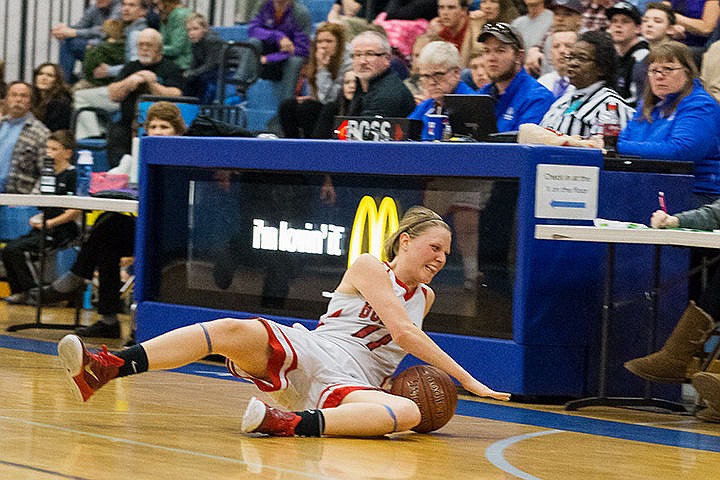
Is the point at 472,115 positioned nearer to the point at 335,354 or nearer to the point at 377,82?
the point at 377,82

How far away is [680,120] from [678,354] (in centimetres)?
149

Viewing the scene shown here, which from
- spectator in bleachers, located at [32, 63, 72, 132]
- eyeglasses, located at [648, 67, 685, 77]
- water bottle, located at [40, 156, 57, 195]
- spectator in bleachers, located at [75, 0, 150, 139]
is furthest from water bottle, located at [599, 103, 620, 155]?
spectator in bleachers, located at [32, 63, 72, 132]

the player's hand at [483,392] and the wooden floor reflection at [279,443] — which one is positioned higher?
the player's hand at [483,392]

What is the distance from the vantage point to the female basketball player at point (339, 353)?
18.2 feet

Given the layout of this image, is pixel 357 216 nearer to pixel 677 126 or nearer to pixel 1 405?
pixel 677 126

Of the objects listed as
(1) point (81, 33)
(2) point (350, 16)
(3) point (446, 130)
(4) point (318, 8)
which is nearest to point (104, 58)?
(1) point (81, 33)

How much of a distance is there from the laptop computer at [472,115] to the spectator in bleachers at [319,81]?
3.21 metres

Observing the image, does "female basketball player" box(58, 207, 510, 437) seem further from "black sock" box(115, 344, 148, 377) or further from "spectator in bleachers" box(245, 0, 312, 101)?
"spectator in bleachers" box(245, 0, 312, 101)

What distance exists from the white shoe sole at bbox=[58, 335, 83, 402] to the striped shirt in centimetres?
379

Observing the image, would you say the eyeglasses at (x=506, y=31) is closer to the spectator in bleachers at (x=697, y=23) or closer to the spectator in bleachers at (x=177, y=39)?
the spectator in bleachers at (x=697, y=23)

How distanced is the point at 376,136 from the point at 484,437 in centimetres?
293

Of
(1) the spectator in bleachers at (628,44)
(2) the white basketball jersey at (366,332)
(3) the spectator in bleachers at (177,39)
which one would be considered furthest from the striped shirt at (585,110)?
(3) the spectator in bleachers at (177,39)

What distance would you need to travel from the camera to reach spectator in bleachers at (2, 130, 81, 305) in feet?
40.0

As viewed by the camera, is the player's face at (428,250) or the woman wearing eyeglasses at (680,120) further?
the woman wearing eyeglasses at (680,120)
